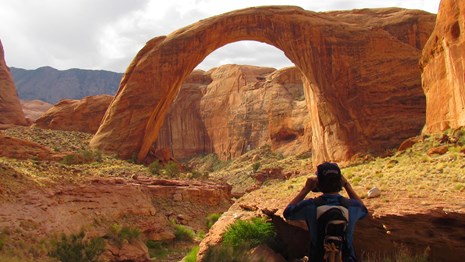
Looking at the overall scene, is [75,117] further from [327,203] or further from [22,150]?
[327,203]

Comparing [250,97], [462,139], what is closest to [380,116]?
[462,139]

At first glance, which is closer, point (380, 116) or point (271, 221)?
point (271, 221)

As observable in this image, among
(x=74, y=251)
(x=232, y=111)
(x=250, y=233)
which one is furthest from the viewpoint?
(x=232, y=111)

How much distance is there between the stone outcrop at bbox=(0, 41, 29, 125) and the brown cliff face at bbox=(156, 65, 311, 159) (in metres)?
23.0

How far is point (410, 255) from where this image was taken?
7.23m

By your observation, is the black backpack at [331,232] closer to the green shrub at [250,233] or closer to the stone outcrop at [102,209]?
the green shrub at [250,233]

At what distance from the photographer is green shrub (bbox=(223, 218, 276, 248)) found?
9906 mm

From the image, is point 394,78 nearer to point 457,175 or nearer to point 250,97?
point 457,175

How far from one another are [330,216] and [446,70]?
12.8 m

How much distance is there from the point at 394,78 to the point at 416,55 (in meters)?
1.79

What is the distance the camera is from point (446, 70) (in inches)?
539

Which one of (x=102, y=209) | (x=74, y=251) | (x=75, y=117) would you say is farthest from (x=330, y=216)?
(x=75, y=117)

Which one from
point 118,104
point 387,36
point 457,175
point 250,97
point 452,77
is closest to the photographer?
point 457,175

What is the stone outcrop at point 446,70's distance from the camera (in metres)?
12.4
